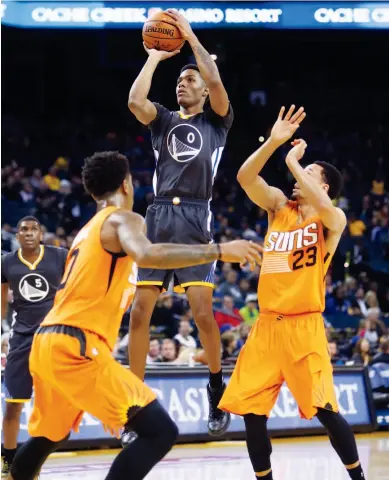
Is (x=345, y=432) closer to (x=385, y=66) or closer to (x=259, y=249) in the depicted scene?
(x=259, y=249)

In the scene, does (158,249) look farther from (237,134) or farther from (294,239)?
(237,134)

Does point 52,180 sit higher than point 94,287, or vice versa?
point 52,180

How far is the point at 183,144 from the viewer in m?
6.73

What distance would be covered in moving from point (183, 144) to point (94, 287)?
Answer: 82.2 inches

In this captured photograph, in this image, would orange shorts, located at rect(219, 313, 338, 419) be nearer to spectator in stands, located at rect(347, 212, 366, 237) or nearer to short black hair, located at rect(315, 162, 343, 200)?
short black hair, located at rect(315, 162, 343, 200)

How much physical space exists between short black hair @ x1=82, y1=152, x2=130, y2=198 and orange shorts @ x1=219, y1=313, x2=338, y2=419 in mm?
1843

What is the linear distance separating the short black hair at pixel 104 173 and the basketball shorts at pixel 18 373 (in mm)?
3253

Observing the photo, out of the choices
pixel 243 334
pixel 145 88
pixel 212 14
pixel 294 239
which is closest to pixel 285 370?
pixel 294 239

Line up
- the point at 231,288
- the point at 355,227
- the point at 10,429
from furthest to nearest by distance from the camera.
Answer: the point at 355,227 → the point at 231,288 → the point at 10,429

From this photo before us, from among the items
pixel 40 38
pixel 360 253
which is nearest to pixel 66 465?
pixel 360 253

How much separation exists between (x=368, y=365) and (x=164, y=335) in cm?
314

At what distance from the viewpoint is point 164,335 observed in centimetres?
1376

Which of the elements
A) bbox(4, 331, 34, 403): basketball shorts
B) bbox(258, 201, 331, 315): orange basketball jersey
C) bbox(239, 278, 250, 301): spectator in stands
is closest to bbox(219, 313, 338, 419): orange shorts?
bbox(258, 201, 331, 315): orange basketball jersey

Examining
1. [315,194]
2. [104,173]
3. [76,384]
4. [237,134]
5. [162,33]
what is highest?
[237,134]
